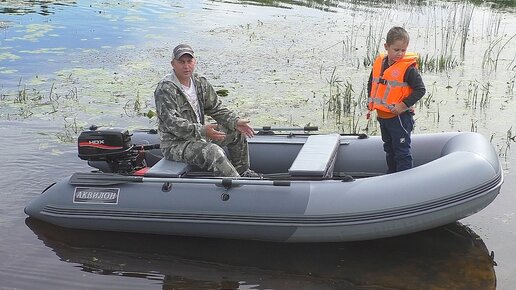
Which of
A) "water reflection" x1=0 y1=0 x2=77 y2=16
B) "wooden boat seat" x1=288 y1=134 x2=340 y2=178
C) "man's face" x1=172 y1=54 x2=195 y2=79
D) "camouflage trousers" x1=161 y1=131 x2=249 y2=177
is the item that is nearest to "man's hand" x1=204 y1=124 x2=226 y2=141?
"camouflage trousers" x1=161 y1=131 x2=249 y2=177

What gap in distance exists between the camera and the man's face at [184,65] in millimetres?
4664

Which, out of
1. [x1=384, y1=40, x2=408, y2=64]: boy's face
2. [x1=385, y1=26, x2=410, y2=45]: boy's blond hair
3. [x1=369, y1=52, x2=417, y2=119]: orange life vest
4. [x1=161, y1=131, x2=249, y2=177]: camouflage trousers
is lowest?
[x1=161, y1=131, x2=249, y2=177]: camouflage trousers

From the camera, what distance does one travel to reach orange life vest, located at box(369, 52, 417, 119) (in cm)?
451

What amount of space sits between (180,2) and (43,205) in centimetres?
1221

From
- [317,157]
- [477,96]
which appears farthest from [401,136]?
[477,96]

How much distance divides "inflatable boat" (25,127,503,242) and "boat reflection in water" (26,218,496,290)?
0.42 ft

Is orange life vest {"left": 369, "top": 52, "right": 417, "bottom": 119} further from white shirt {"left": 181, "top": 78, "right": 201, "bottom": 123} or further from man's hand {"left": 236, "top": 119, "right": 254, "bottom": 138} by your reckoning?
white shirt {"left": 181, "top": 78, "right": 201, "bottom": 123}

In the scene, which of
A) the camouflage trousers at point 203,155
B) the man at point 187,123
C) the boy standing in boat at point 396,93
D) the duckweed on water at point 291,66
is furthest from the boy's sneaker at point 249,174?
the duckweed on water at point 291,66

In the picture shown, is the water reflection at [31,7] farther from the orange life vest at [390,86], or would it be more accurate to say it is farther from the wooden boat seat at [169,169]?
the orange life vest at [390,86]

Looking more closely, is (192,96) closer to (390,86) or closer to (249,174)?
(249,174)

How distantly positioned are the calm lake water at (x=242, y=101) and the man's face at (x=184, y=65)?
47.3 inches

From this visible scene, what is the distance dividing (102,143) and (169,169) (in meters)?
0.63

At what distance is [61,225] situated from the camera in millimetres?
4824

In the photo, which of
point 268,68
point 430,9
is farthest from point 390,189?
point 430,9
